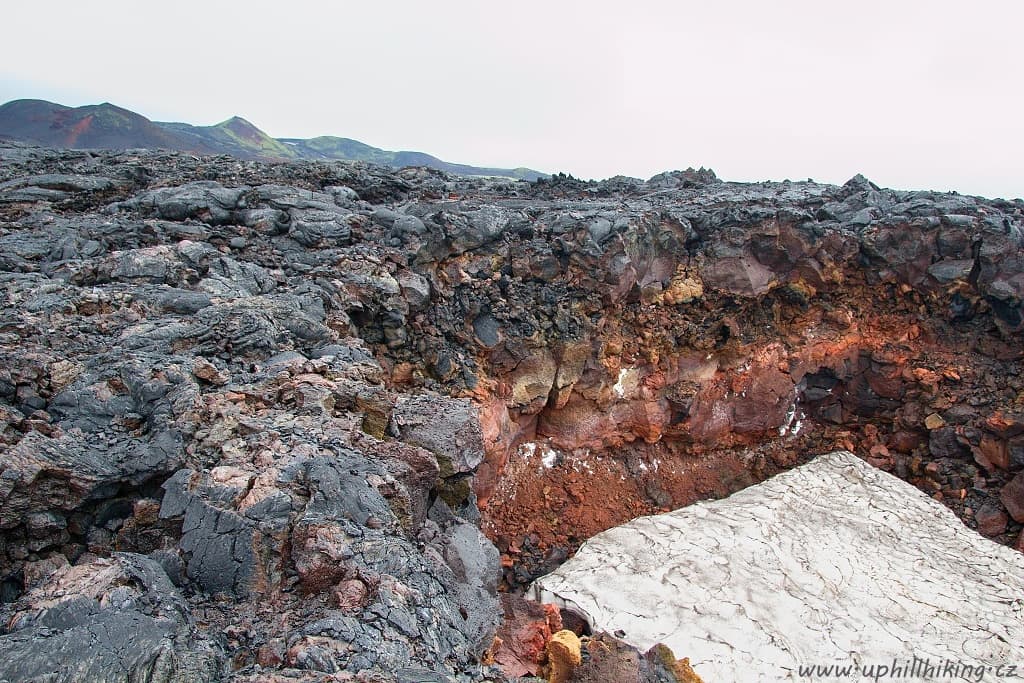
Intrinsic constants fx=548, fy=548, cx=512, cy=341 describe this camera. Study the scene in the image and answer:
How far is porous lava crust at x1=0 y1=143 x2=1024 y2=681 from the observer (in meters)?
3.46

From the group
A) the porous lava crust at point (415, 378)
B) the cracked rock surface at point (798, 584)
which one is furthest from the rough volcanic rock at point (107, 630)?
the cracked rock surface at point (798, 584)

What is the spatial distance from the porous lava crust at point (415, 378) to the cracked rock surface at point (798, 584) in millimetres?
1193

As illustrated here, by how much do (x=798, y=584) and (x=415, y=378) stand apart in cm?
570

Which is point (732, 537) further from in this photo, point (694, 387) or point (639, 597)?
point (694, 387)

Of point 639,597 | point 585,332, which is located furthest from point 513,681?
point 585,332

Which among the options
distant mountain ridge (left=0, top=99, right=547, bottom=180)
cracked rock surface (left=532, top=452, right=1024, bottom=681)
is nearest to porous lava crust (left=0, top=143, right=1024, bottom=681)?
cracked rock surface (left=532, top=452, right=1024, bottom=681)

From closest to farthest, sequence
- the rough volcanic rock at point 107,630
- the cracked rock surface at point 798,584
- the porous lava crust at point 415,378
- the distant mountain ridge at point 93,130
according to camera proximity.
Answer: the rough volcanic rock at point 107,630, the porous lava crust at point 415,378, the cracked rock surface at point 798,584, the distant mountain ridge at point 93,130

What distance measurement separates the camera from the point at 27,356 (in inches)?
181

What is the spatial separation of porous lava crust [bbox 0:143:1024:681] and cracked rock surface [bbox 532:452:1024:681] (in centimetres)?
119

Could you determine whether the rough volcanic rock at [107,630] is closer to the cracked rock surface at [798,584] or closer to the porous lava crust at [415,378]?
the porous lava crust at [415,378]

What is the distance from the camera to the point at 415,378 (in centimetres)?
746

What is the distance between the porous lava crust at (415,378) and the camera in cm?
346

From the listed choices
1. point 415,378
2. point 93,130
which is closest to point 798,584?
point 415,378

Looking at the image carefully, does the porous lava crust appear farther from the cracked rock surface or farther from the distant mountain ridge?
the distant mountain ridge
